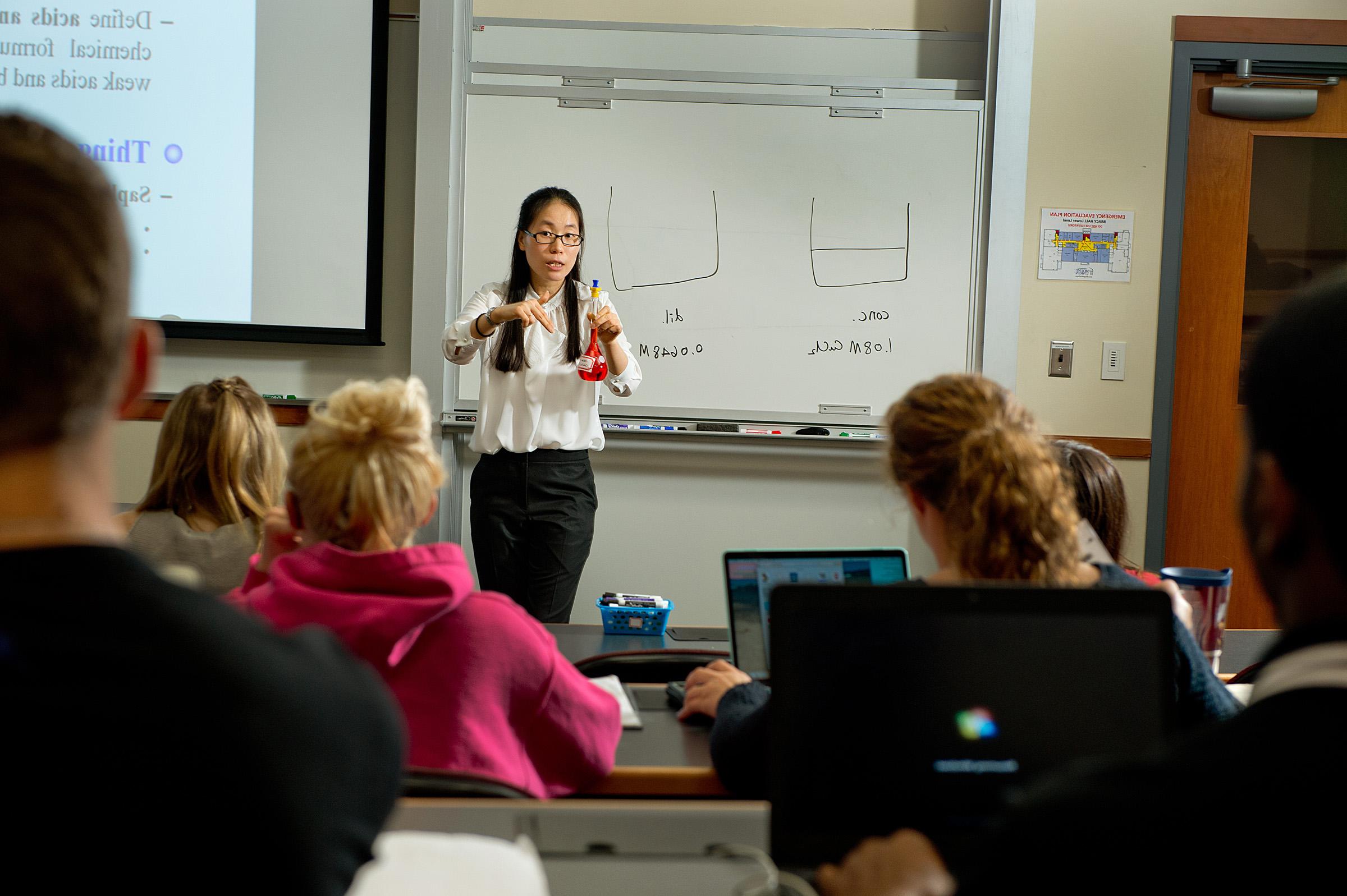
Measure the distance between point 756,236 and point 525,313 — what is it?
103cm

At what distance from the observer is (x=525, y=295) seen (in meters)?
3.20

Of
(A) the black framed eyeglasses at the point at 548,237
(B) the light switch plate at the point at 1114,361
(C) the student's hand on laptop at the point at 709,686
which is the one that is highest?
(A) the black framed eyeglasses at the point at 548,237

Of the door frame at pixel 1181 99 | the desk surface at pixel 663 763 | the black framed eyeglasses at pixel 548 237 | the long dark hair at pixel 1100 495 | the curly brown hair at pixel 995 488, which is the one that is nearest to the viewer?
the curly brown hair at pixel 995 488

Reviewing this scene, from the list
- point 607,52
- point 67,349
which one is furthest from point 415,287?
point 67,349

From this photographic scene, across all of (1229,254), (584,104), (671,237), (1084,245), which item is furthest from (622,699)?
(1229,254)

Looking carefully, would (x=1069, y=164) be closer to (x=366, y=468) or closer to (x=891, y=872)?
(x=366, y=468)

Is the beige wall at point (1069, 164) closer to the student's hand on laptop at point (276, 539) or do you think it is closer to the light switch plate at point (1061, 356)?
the light switch plate at point (1061, 356)

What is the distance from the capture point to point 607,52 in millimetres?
3734

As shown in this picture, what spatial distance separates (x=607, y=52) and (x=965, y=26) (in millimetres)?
1258

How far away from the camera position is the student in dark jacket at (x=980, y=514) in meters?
1.22

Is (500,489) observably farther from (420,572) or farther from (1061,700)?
(1061,700)

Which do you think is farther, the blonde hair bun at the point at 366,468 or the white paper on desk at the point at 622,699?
the white paper on desk at the point at 622,699

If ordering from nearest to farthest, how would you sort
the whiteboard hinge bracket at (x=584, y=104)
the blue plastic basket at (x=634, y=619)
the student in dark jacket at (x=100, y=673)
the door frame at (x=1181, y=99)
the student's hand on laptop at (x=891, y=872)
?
the student in dark jacket at (x=100, y=673), the student's hand on laptop at (x=891, y=872), the blue plastic basket at (x=634, y=619), the whiteboard hinge bracket at (x=584, y=104), the door frame at (x=1181, y=99)

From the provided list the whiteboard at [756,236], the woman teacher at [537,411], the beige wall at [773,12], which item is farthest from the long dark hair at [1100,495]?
the beige wall at [773,12]
